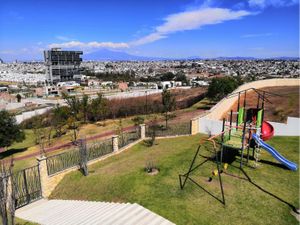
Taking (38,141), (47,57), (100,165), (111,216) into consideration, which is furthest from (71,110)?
(47,57)

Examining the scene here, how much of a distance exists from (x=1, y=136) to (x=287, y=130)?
73.7ft

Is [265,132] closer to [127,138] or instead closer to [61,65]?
[127,138]

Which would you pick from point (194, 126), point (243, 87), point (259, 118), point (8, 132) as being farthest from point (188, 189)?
point (243, 87)

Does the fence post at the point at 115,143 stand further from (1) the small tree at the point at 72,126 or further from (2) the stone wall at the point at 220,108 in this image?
(1) the small tree at the point at 72,126

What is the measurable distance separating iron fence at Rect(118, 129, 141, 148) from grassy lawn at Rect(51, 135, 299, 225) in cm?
192

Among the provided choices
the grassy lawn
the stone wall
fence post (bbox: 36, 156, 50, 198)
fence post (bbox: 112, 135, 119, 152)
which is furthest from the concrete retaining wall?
fence post (bbox: 36, 156, 50, 198)

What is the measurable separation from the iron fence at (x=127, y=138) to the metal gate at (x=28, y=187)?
6.48 m

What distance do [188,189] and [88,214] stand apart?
162 inches

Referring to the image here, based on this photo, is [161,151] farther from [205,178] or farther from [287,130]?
[287,130]

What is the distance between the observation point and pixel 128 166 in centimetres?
1469

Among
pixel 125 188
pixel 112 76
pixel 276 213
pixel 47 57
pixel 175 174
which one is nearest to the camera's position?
pixel 276 213

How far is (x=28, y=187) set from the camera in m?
13.0

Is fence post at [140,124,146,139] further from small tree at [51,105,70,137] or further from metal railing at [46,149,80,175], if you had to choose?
small tree at [51,105,70,137]

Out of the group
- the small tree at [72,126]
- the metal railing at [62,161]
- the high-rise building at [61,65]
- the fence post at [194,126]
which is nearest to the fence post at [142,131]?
the fence post at [194,126]
